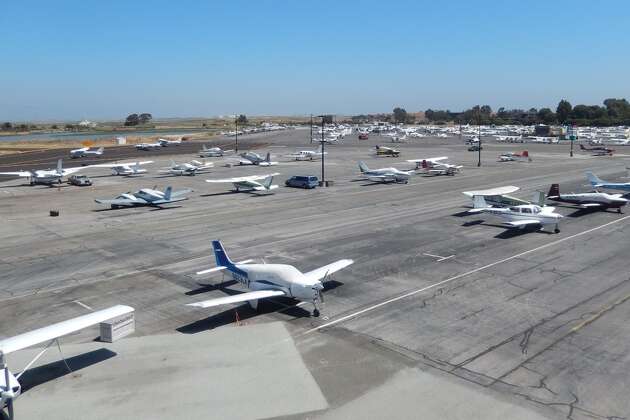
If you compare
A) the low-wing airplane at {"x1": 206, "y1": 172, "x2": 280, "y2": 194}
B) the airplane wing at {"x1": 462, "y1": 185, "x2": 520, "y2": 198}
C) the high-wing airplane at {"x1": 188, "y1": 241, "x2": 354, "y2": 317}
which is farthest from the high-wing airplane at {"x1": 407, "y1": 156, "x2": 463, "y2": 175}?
the high-wing airplane at {"x1": 188, "y1": 241, "x2": 354, "y2": 317}

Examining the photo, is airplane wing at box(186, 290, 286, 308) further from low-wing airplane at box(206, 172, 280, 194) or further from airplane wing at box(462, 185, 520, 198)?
low-wing airplane at box(206, 172, 280, 194)

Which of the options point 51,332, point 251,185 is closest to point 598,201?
point 251,185

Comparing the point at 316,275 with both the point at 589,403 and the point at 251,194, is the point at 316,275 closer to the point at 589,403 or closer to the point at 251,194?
the point at 589,403

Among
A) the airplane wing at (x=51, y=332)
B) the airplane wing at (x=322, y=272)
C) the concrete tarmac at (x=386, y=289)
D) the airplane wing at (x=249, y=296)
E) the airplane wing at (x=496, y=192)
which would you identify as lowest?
the concrete tarmac at (x=386, y=289)

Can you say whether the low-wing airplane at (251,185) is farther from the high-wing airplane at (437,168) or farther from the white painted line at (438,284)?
the white painted line at (438,284)

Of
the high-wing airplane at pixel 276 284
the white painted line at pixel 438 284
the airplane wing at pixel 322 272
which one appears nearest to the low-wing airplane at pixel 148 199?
the high-wing airplane at pixel 276 284

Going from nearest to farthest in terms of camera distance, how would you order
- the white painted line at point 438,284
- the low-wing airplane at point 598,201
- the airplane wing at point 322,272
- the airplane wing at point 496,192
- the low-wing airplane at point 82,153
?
the white painted line at point 438,284
the airplane wing at point 322,272
the low-wing airplane at point 598,201
the airplane wing at point 496,192
the low-wing airplane at point 82,153

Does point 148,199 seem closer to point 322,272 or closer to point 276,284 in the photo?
point 322,272
